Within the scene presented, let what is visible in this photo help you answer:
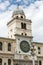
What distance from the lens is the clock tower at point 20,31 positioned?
2045 inches

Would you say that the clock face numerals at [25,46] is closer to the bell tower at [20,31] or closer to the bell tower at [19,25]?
the bell tower at [20,31]

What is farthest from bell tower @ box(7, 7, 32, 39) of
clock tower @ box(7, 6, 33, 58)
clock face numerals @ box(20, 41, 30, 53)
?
clock face numerals @ box(20, 41, 30, 53)

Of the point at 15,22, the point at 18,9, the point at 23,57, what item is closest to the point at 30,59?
the point at 23,57

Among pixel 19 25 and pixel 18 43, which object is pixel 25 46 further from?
pixel 19 25

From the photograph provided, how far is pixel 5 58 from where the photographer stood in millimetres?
49781

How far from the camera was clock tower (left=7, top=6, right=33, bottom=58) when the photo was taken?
51.9 metres

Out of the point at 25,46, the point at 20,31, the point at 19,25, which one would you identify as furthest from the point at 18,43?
the point at 19,25

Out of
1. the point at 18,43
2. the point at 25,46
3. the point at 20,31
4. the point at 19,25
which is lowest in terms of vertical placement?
the point at 25,46

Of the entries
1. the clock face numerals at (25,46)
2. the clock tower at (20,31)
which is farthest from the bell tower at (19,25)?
the clock face numerals at (25,46)

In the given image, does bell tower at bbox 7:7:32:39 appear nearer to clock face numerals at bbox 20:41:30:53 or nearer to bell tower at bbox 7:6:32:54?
bell tower at bbox 7:6:32:54

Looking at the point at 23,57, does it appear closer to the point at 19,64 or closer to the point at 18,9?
the point at 19,64

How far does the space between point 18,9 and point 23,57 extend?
12902 mm

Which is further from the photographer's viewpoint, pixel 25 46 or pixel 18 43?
pixel 25 46

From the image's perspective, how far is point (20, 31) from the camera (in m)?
53.3
